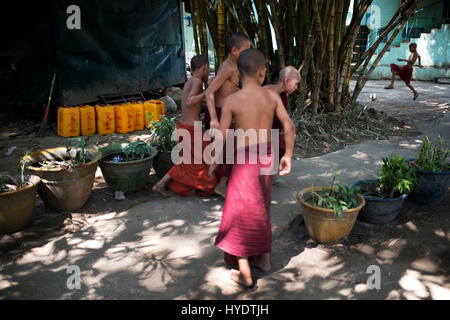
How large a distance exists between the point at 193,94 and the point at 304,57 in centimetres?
272

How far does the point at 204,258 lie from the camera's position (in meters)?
2.85

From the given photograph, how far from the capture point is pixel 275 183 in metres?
4.10

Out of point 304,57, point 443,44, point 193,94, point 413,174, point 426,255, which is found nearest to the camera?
point 426,255

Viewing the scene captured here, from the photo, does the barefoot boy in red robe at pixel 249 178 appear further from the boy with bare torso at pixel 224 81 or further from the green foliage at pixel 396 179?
the green foliage at pixel 396 179

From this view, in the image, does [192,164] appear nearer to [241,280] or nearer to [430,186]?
[241,280]

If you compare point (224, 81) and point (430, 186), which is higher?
point (224, 81)

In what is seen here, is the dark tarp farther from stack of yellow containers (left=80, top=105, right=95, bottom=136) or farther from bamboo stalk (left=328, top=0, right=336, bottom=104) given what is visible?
bamboo stalk (left=328, top=0, right=336, bottom=104)

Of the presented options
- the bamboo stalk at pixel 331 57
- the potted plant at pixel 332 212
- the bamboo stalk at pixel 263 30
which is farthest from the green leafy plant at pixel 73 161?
the bamboo stalk at pixel 331 57

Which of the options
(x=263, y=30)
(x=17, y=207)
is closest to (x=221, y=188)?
(x=17, y=207)

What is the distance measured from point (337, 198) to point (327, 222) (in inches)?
11.3

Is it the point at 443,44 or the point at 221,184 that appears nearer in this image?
the point at 221,184

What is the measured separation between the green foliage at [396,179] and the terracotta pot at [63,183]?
2.61 meters
